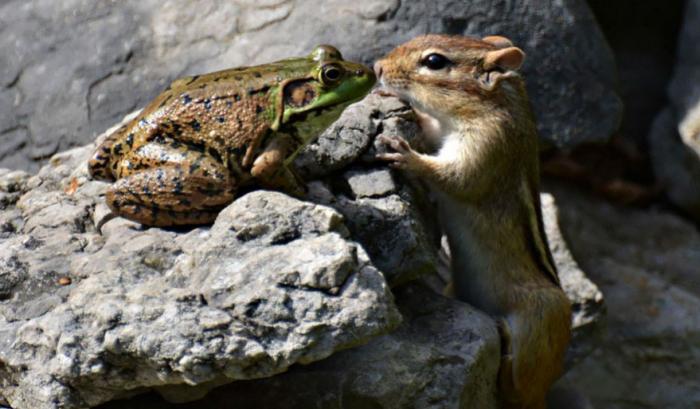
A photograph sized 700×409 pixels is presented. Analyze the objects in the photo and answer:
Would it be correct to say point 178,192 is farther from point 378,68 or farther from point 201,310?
point 378,68

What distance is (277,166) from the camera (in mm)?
5008

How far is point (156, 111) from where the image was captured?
206 inches

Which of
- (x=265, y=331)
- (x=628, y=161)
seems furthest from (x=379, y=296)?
(x=628, y=161)

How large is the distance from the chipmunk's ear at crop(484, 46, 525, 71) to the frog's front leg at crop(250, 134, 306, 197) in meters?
1.45

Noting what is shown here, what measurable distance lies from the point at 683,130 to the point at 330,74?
4.39m

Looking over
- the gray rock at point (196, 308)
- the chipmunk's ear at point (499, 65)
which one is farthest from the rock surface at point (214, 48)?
the gray rock at point (196, 308)

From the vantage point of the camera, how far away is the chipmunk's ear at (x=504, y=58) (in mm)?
5934

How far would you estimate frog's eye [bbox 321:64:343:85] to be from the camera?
4996 millimetres

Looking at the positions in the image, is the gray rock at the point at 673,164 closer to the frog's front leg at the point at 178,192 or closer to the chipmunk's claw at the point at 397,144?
the chipmunk's claw at the point at 397,144

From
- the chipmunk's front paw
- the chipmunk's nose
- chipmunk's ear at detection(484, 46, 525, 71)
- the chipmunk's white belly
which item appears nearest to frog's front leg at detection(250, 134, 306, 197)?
the chipmunk's front paw

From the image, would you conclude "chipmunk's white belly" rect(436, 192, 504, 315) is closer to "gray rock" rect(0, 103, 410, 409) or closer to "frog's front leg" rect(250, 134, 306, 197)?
"frog's front leg" rect(250, 134, 306, 197)

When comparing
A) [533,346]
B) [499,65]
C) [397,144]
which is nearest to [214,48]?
[397,144]

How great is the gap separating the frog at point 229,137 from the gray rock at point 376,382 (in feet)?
2.68

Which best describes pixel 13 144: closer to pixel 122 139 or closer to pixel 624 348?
pixel 122 139
